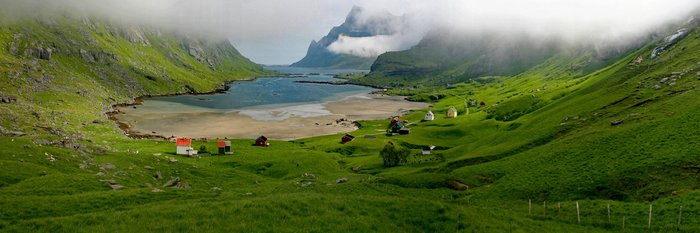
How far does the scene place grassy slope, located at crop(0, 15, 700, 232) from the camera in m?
32.2

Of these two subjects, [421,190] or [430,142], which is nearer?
[421,190]

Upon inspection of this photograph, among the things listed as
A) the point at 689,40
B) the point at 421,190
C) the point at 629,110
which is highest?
the point at 689,40

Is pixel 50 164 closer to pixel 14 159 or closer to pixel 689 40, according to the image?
pixel 14 159

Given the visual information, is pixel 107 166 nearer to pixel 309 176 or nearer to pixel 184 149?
pixel 309 176

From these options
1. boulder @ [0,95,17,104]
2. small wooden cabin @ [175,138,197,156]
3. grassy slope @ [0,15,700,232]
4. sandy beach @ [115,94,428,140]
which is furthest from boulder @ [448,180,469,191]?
boulder @ [0,95,17,104]

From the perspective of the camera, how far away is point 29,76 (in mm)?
192750

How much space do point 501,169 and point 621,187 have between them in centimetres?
1715

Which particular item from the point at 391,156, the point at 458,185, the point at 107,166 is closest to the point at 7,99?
the point at 107,166

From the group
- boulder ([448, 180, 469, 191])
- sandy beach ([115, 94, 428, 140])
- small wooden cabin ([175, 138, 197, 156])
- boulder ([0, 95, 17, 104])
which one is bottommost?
boulder ([448, 180, 469, 191])

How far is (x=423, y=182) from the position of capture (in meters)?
59.5

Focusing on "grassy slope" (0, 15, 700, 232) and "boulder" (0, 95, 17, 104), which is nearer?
"grassy slope" (0, 15, 700, 232)

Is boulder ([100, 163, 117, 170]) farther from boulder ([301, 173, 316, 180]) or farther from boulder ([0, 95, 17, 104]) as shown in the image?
boulder ([0, 95, 17, 104])

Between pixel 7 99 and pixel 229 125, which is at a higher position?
pixel 7 99

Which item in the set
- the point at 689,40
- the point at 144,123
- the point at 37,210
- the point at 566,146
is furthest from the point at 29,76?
the point at 689,40
